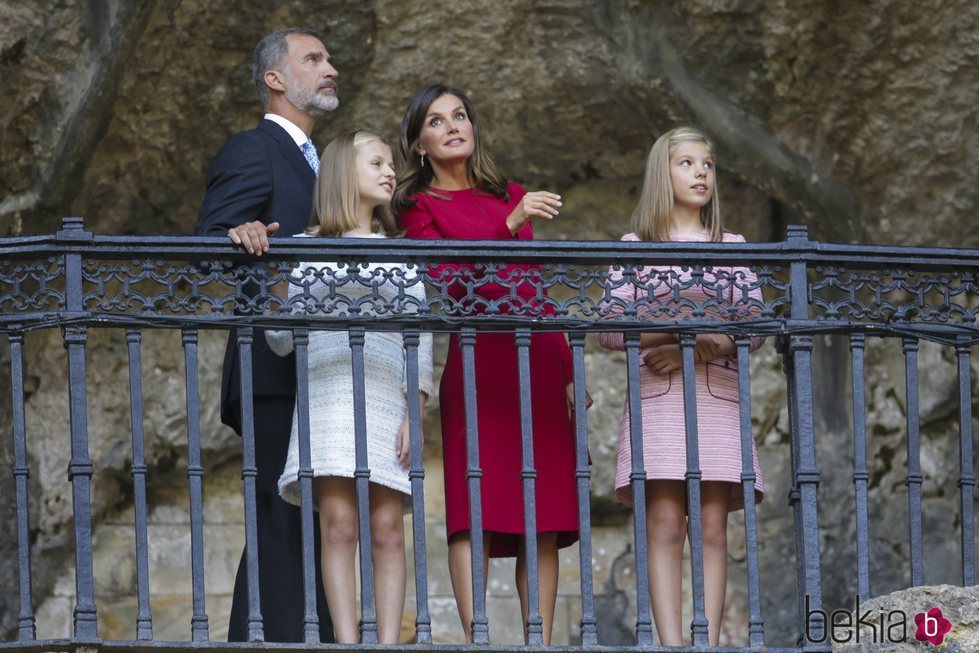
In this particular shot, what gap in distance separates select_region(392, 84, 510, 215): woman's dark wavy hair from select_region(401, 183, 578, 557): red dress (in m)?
0.05

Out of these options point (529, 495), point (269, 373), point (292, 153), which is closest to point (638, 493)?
point (529, 495)

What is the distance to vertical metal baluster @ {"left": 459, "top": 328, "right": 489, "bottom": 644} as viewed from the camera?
5895 millimetres

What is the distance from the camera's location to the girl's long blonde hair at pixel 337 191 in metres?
6.30

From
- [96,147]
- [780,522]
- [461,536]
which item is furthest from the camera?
[780,522]

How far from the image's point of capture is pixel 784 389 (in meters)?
8.64

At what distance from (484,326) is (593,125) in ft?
8.31

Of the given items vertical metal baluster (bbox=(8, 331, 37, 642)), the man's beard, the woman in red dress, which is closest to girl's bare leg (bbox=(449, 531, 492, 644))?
the woman in red dress

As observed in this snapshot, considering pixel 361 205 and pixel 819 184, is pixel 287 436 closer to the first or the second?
pixel 361 205

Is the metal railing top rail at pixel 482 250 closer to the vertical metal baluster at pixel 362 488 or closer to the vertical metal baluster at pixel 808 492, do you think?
the vertical metal baluster at pixel 362 488

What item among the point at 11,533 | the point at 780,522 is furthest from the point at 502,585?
the point at 11,533

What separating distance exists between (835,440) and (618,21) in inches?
70.8

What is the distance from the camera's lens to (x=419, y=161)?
22.0 ft

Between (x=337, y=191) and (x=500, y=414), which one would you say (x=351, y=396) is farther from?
(x=337, y=191)

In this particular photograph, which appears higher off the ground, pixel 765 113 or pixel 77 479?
pixel 765 113
